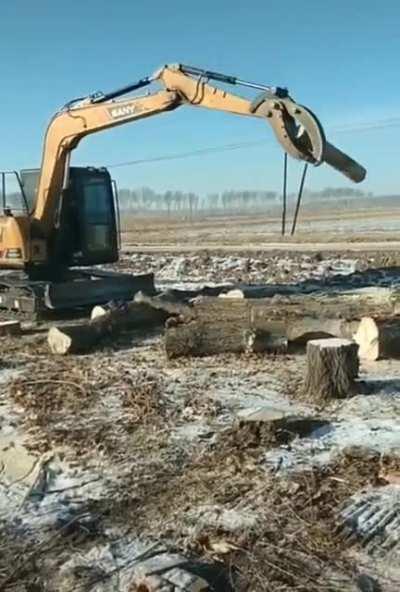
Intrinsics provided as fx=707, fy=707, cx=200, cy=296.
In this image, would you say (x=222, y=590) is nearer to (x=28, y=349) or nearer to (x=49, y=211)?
(x=28, y=349)

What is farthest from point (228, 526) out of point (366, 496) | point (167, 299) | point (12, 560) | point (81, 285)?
point (81, 285)

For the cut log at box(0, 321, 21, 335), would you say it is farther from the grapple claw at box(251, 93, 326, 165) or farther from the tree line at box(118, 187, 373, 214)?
the tree line at box(118, 187, 373, 214)

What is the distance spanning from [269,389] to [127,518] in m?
3.22

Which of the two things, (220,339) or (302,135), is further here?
(302,135)

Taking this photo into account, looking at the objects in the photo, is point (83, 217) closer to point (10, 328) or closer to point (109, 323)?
point (10, 328)

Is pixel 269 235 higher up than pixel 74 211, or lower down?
lower down

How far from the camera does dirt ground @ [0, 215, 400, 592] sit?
385cm

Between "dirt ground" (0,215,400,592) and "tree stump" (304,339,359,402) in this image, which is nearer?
"dirt ground" (0,215,400,592)

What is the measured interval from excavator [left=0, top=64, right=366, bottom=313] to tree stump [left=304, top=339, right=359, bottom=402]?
4914 millimetres

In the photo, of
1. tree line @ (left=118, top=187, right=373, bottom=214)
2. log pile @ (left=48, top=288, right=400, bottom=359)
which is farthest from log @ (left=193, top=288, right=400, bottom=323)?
tree line @ (left=118, top=187, right=373, bottom=214)

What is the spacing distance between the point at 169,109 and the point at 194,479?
→ 7.69m

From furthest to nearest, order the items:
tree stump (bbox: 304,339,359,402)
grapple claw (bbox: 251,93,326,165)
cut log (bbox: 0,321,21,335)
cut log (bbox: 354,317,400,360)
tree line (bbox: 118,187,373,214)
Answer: tree line (bbox: 118,187,373,214), cut log (bbox: 0,321,21,335), grapple claw (bbox: 251,93,326,165), cut log (bbox: 354,317,400,360), tree stump (bbox: 304,339,359,402)

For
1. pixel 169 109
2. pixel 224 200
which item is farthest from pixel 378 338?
pixel 224 200

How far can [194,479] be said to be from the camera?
Result: 16.6ft
